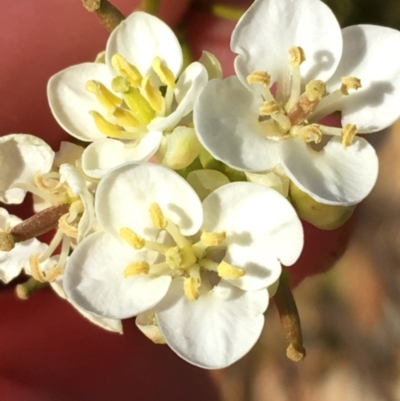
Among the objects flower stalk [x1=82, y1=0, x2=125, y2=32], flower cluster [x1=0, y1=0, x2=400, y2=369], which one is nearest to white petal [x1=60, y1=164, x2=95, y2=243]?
flower cluster [x1=0, y1=0, x2=400, y2=369]

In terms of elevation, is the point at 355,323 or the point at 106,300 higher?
the point at 106,300

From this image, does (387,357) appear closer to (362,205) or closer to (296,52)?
(362,205)

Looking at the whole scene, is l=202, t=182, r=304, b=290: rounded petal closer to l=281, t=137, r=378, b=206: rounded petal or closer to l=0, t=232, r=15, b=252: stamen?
l=281, t=137, r=378, b=206: rounded petal

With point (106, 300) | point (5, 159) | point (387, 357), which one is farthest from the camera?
point (387, 357)

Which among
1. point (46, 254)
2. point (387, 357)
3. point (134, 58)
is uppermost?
point (134, 58)

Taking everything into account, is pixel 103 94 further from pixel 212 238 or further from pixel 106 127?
pixel 212 238

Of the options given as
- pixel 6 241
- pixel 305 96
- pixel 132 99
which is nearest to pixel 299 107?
pixel 305 96

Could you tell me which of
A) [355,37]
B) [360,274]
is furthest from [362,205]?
[355,37]
